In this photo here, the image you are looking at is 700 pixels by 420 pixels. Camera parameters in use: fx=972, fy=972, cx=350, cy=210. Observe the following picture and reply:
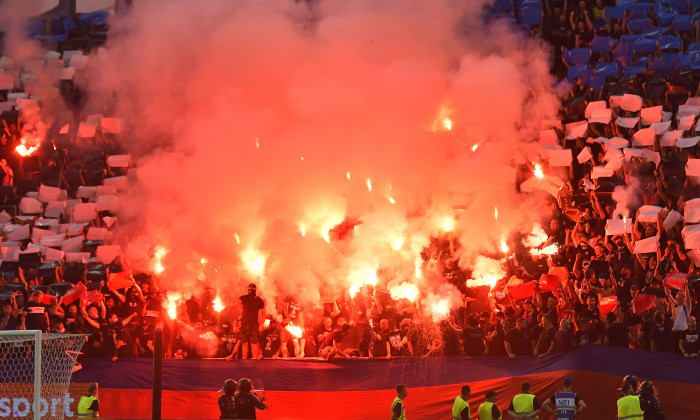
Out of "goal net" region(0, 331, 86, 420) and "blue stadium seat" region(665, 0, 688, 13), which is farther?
"blue stadium seat" region(665, 0, 688, 13)

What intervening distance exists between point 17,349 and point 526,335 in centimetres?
702

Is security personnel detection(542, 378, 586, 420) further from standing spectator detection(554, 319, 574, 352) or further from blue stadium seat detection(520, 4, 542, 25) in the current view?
blue stadium seat detection(520, 4, 542, 25)

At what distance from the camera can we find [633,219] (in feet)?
45.5

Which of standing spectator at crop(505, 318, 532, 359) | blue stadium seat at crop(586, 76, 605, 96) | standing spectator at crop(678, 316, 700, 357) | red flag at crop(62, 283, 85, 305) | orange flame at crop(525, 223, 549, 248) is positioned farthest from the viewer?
blue stadium seat at crop(586, 76, 605, 96)

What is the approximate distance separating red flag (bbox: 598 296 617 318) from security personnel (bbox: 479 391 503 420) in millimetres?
2454

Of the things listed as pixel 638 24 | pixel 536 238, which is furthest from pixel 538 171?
pixel 638 24

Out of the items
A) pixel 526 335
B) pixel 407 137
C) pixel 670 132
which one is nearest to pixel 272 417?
pixel 526 335

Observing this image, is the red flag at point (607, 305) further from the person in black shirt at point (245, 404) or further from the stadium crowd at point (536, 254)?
the person in black shirt at point (245, 404)

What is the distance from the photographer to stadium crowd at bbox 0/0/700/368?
12070 millimetres

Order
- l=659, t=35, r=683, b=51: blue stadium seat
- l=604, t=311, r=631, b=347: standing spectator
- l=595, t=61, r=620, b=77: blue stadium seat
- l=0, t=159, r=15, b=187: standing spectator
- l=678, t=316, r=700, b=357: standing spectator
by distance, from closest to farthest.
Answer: l=678, t=316, r=700, b=357: standing spectator < l=604, t=311, r=631, b=347: standing spectator < l=595, t=61, r=620, b=77: blue stadium seat < l=659, t=35, r=683, b=51: blue stadium seat < l=0, t=159, r=15, b=187: standing spectator

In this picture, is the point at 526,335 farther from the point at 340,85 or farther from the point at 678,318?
the point at 340,85

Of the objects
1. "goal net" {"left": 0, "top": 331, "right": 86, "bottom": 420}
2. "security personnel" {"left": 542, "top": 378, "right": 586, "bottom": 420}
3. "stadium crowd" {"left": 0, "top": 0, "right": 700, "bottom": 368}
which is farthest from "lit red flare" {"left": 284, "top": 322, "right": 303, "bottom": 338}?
"security personnel" {"left": 542, "top": 378, "right": 586, "bottom": 420}

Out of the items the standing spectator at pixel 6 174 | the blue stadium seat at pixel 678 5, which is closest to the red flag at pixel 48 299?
the standing spectator at pixel 6 174

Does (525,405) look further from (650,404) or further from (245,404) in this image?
(245,404)
